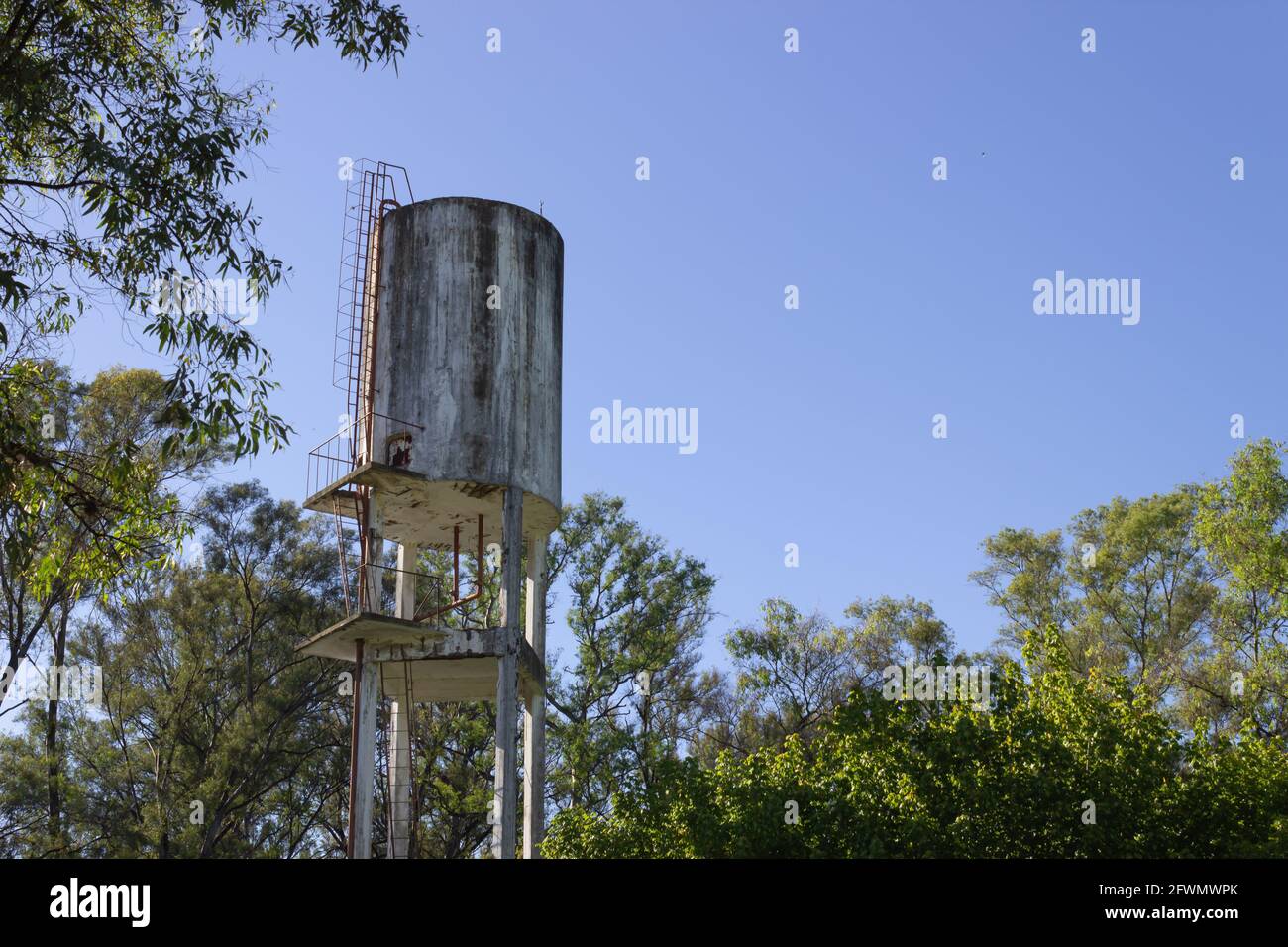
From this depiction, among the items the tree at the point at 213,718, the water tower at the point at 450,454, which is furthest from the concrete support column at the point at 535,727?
the tree at the point at 213,718

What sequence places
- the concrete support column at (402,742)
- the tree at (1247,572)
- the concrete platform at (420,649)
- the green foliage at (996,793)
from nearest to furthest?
the green foliage at (996,793), the concrete platform at (420,649), the concrete support column at (402,742), the tree at (1247,572)

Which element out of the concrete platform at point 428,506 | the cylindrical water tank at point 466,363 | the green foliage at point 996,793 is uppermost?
the cylindrical water tank at point 466,363

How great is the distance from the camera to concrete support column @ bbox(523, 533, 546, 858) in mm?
23547

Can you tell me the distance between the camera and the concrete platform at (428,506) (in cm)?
2301

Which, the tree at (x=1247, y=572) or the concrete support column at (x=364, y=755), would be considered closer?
the concrete support column at (x=364, y=755)

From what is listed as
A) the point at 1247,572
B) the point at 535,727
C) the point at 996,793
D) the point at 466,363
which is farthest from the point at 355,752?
the point at 1247,572

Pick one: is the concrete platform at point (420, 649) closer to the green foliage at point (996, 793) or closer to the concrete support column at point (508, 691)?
the concrete support column at point (508, 691)

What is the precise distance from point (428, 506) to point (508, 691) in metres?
3.58

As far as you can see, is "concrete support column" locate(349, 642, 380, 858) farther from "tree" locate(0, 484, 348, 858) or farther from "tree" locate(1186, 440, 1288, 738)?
"tree" locate(1186, 440, 1288, 738)

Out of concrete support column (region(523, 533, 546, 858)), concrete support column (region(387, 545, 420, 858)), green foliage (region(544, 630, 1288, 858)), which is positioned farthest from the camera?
concrete support column (region(523, 533, 546, 858))

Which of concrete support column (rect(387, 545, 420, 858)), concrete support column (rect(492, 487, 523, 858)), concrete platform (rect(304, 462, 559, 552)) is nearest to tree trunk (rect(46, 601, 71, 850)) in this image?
concrete support column (rect(387, 545, 420, 858))

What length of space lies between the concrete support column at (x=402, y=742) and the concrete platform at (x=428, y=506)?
28.4 inches

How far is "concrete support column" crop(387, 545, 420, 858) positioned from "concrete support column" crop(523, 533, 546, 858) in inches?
78.4

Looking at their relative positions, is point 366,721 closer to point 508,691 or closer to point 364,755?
point 364,755
